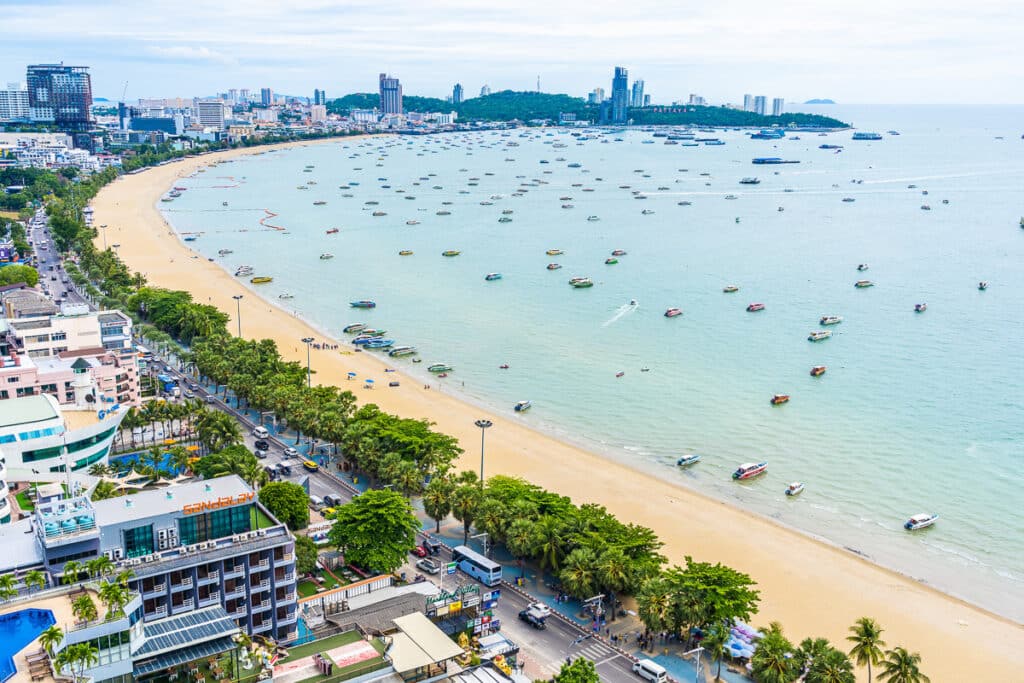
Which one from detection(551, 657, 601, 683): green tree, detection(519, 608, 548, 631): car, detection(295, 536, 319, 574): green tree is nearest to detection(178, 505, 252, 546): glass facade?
detection(295, 536, 319, 574): green tree

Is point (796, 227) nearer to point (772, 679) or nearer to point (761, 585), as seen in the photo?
point (761, 585)

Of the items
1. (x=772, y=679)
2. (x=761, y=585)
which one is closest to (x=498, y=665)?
(x=772, y=679)

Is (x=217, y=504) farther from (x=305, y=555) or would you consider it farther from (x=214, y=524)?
(x=305, y=555)

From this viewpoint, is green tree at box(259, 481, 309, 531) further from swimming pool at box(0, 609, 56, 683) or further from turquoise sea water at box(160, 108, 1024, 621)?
turquoise sea water at box(160, 108, 1024, 621)

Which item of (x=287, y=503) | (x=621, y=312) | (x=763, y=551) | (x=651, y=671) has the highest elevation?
(x=621, y=312)

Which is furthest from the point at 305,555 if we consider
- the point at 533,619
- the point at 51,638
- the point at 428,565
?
the point at 51,638

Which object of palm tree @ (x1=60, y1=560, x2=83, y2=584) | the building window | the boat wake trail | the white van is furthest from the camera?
the boat wake trail
